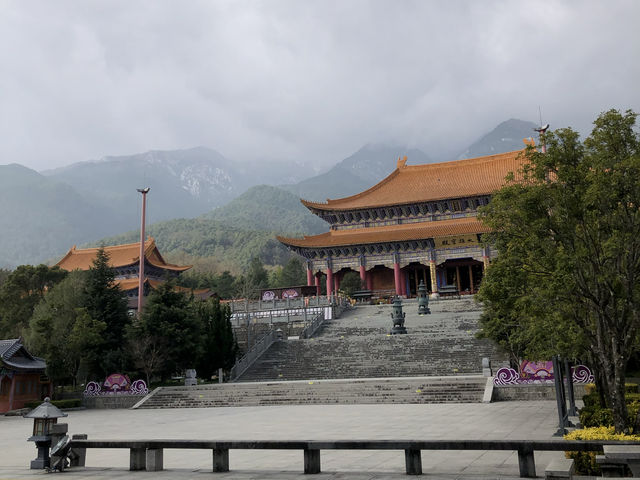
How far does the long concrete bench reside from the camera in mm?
7027

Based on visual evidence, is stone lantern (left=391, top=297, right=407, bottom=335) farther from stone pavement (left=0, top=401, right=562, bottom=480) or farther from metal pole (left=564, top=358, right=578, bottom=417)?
metal pole (left=564, top=358, right=578, bottom=417)

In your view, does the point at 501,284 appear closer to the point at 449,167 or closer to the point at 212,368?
the point at 212,368

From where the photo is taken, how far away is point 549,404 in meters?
17.3

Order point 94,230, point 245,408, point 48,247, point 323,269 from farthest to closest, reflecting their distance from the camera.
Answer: point 94,230 → point 48,247 → point 323,269 → point 245,408

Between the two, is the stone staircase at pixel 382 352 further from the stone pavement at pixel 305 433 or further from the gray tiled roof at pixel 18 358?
the gray tiled roof at pixel 18 358

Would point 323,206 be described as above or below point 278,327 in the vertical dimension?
above

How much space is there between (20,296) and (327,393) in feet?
77.8

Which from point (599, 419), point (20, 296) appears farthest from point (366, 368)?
point (20, 296)

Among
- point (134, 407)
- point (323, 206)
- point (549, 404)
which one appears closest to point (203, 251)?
point (323, 206)

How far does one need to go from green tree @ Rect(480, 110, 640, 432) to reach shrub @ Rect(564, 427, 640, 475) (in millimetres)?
438

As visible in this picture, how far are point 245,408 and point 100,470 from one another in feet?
39.8

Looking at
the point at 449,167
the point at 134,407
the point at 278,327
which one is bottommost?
the point at 134,407

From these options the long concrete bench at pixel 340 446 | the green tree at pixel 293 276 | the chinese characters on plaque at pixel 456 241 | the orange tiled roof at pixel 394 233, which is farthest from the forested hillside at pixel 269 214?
the long concrete bench at pixel 340 446

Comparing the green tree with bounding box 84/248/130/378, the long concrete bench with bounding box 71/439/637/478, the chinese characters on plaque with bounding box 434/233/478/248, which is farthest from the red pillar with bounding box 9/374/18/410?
the chinese characters on plaque with bounding box 434/233/478/248
